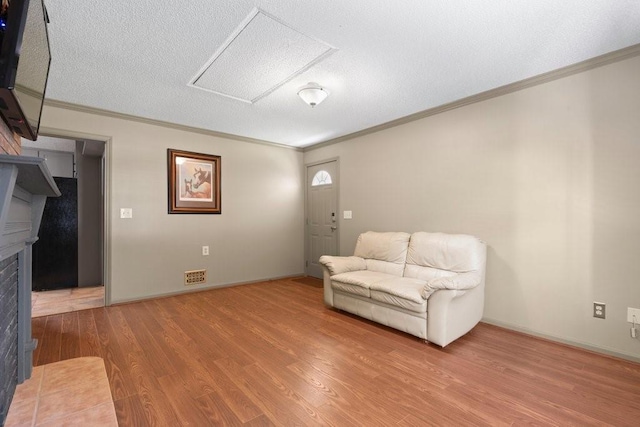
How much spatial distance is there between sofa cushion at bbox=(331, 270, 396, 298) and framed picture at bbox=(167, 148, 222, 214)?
2258 millimetres

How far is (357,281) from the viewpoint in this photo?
306 centimetres

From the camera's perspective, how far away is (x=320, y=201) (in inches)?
202

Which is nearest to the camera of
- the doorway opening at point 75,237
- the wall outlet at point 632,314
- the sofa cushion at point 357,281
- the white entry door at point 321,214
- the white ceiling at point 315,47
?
the white ceiling at point 315,47

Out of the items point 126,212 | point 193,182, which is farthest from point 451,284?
point 126,212

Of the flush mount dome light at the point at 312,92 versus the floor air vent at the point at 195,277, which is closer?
the flush mount dome light at the point at 312,92

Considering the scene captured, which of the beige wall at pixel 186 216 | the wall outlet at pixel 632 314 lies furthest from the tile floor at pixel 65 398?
the wall outlet at pixel 632 314

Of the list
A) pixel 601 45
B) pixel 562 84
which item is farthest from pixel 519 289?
pixel 601 45

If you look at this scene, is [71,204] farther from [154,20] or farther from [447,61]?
[447,61]

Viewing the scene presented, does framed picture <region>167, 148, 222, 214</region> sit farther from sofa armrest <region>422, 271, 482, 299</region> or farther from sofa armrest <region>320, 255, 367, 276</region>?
sofa armrest <region>422, 271, 482, 299</region>

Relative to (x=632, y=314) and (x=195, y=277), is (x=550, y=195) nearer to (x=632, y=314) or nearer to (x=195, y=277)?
(x=632, y=314)

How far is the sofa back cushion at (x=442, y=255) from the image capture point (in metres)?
2.86

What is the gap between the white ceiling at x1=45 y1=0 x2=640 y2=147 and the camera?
5.98 ft

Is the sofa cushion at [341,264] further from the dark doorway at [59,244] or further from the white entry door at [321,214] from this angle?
the dark doorway at [59,244]

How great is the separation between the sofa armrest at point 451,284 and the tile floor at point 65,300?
12.5 ft
